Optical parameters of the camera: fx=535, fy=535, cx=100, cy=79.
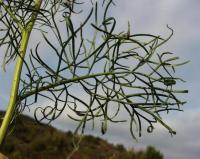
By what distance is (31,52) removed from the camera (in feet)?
11.7

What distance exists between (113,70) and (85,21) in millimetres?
424

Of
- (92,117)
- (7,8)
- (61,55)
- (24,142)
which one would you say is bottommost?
(92,117)

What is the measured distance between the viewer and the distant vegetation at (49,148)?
74.3ft

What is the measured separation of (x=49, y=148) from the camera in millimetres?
24453

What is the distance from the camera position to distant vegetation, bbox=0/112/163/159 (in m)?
22.6

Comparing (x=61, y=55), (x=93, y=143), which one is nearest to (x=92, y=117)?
(x=61, y=55)

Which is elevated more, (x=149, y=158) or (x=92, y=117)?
(x=149, y=158)

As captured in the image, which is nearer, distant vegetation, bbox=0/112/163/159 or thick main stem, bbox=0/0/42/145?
thick main stem, bbox=0/0/42/145

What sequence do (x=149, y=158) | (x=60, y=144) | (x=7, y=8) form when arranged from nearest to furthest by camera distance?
(x=7, y=8) → (x=149, y=158) → (x=60, y=144)

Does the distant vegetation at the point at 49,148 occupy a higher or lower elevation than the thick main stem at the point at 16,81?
higher

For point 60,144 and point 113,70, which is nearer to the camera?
point 113,70

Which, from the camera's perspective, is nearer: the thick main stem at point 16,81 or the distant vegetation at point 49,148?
the thick main stem at point 16,81

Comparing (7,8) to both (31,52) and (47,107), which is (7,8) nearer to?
(31,52)

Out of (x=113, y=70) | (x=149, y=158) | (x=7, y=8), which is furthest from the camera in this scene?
(x=149, y=158)
